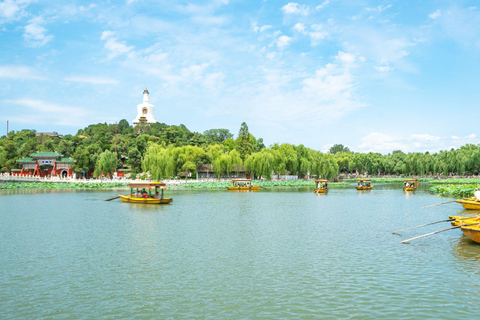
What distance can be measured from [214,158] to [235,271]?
47.0m

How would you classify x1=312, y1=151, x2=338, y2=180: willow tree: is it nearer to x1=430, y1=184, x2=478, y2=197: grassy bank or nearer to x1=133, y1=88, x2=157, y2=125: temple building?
x1=430, y1=184, x2=478, y2=197: grassy bank

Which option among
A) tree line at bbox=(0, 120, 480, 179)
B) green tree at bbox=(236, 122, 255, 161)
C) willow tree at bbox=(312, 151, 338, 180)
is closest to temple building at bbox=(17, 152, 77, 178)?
tree line at bbox=(0, 120, 480, 179)

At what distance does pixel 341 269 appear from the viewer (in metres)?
10.5

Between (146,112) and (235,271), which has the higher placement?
(146,112)

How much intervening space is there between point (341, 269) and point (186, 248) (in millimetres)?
5347

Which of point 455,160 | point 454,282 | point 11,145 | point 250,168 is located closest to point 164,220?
point 454,282

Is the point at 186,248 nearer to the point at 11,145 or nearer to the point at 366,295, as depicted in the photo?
the point at 366,295

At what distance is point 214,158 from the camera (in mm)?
57281

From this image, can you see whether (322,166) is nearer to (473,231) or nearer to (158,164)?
(158,164)

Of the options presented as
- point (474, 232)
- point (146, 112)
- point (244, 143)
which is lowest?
point (474, 232)

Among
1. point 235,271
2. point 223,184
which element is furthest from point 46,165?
point 235,271

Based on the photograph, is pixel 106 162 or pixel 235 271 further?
pixel 106 162

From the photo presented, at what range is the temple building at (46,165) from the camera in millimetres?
63281

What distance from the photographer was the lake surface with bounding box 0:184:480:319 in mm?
7836
